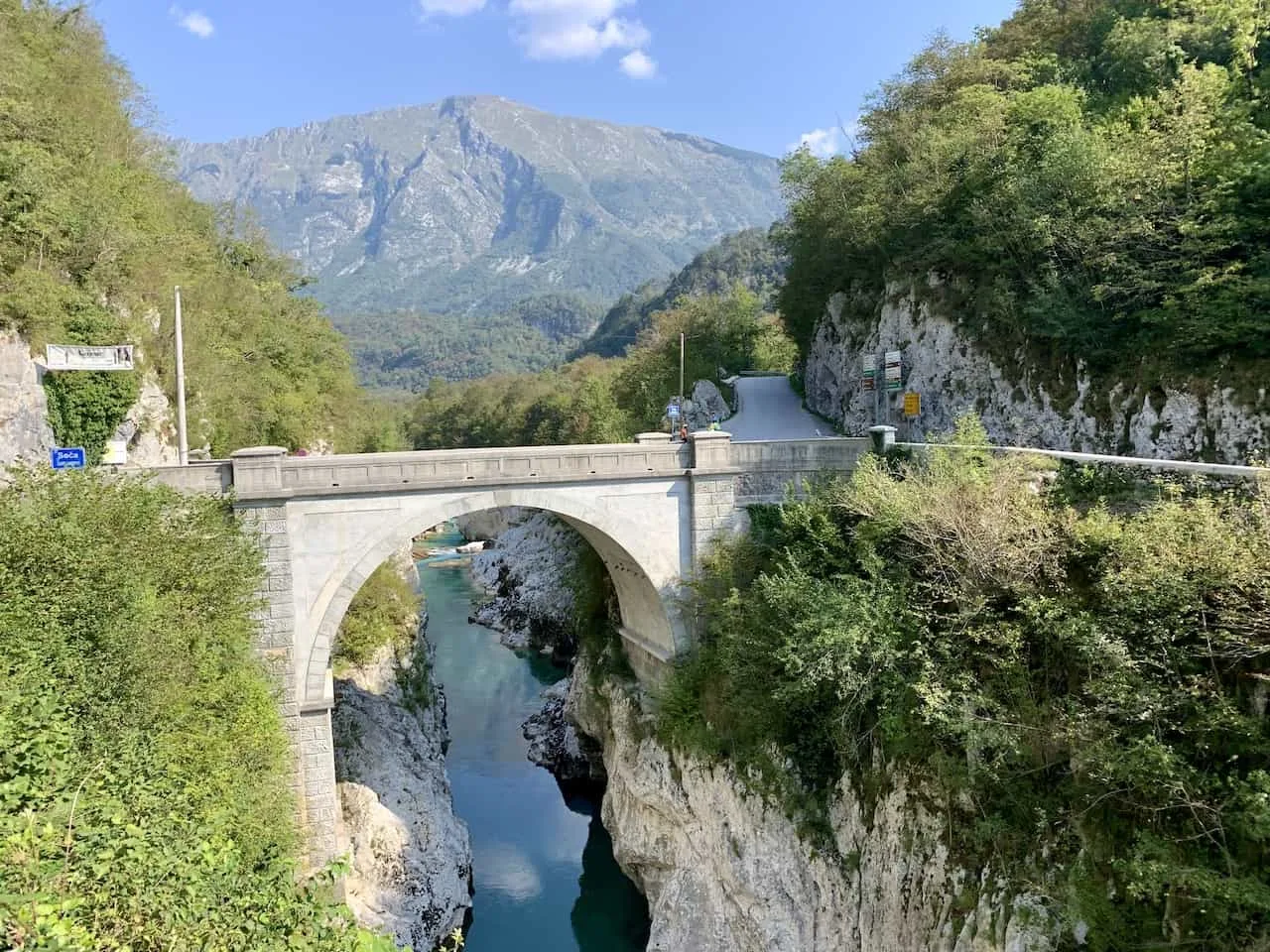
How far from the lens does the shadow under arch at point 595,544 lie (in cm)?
1533

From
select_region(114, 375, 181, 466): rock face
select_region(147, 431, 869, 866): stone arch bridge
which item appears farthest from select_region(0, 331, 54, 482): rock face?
select_region(147, 431, 869, 866): stone arch bridge

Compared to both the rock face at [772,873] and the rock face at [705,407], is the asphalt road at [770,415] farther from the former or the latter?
the rock face at [772,873]

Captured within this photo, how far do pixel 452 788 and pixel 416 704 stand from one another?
2.86 meters

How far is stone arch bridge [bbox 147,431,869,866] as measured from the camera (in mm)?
14930

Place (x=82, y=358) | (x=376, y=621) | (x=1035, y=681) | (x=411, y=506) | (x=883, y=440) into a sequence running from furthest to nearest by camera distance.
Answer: (x=376, y=621) → (x=883, y=440) → (x=82, y=358) → (x=411, y=506) → (x=1035, y=681)

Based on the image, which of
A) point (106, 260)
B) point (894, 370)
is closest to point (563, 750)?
point (894, 370)

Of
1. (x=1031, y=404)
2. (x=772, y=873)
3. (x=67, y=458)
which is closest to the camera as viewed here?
(x=772, y=873)

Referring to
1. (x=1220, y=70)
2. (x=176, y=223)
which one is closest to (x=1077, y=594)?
(x=1220, y=70)

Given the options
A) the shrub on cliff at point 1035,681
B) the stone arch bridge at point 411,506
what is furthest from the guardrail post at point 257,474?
the shrub on cliff at point 1035,681

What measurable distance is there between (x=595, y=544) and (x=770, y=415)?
1775 cm

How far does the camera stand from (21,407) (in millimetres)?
15711

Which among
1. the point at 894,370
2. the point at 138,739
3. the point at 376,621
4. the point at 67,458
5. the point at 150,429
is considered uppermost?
the point at 894,370

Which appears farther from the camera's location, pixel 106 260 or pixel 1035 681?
pixel 106 260

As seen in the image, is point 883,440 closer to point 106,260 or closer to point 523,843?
point 523,843
